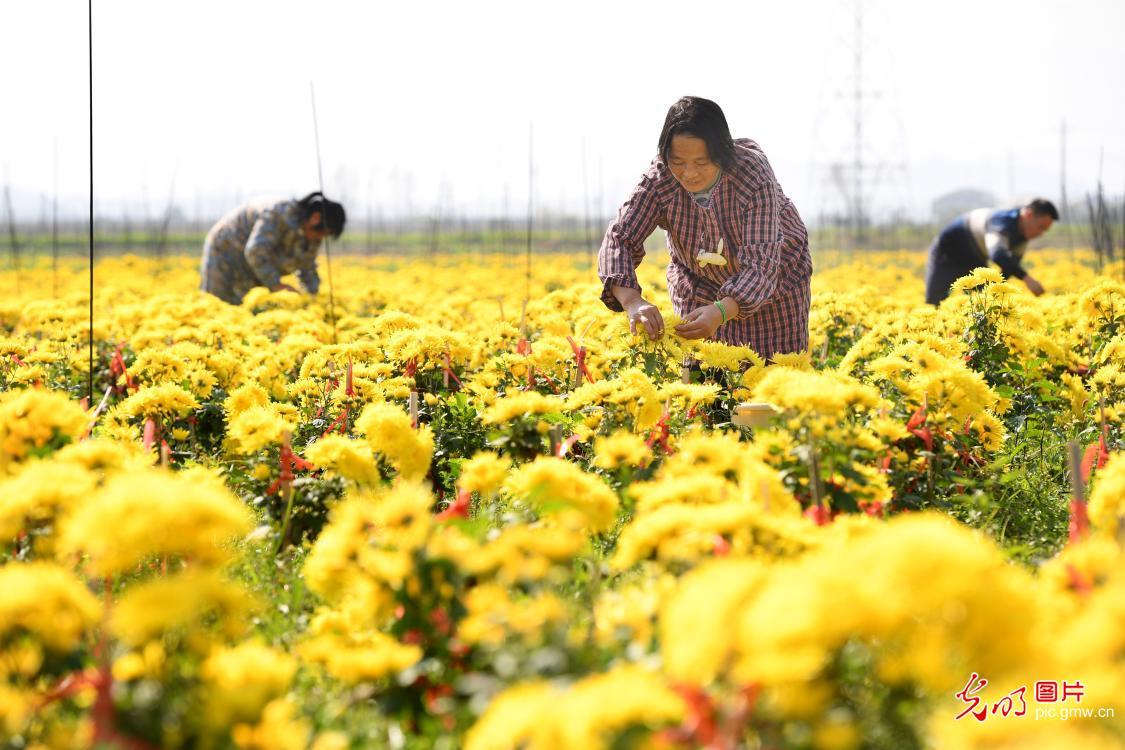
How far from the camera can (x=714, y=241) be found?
424 centimetres

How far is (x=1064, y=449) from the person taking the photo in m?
4.17

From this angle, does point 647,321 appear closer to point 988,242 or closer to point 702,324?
point 702,324

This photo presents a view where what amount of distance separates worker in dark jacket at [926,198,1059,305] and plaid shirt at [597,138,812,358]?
11.0ft

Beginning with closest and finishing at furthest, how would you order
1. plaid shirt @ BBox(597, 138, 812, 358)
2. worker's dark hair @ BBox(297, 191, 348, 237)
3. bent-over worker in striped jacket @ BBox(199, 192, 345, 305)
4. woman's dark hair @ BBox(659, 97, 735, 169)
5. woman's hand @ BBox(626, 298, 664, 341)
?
woman's hand @ BBox(626, 298, 664, 341)
woman's dark hair @ BBox(659, 97, 735, 169)
plaid shirt @ BBox(597, 138, 812, 358)
worker's dark hair @ BBox(297, 191, 348, 237)
bent-over worker in striped jacket @ BBox(199, 192, 345, 305)

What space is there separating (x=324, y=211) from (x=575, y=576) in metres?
5.16

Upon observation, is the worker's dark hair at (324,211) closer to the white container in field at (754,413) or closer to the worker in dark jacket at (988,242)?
the worker in dark jacket at (988,242)

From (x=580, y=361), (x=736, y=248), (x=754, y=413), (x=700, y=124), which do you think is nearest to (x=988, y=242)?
(x=736, y=248)

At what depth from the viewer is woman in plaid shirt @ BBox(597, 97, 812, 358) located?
385 centimetres

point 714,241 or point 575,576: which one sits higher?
point 714,241

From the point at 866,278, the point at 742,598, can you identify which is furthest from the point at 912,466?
the point at 866,278

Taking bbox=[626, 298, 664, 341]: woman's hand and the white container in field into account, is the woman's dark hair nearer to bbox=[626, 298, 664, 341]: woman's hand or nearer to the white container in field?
bbox=[626, 298, 664, 341]: woman's hand

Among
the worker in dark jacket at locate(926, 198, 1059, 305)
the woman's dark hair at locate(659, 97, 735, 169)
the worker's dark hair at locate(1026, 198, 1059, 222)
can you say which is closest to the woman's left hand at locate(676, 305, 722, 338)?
the woman's dark hair at locate(659, 97, 735, 169)

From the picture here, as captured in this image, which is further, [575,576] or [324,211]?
[324,211]

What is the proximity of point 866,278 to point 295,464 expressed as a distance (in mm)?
11894
